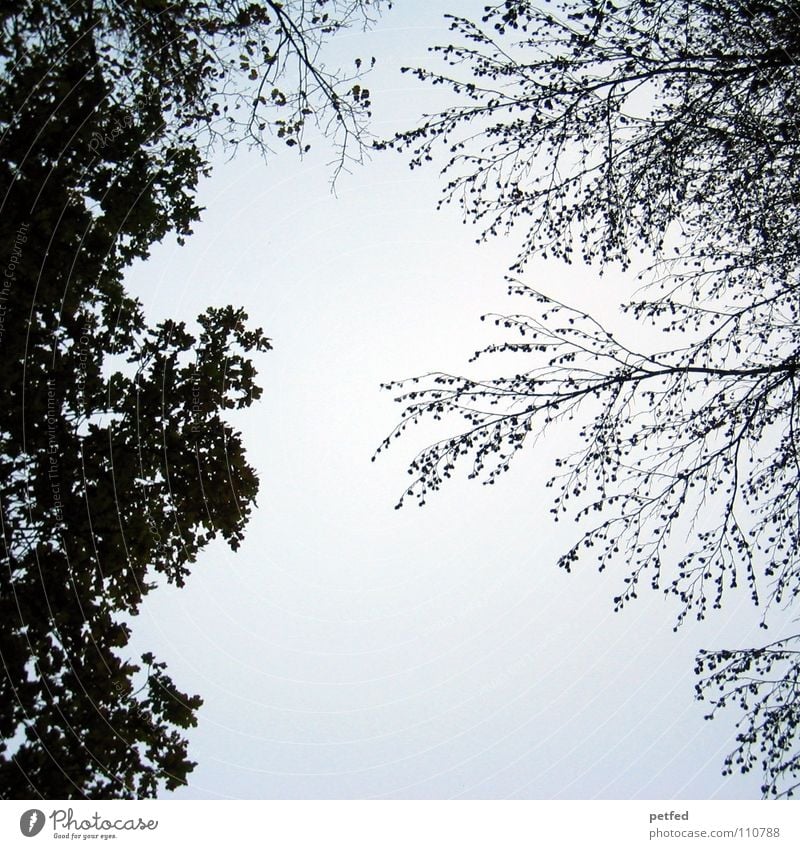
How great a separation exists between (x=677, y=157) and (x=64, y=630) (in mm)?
6615

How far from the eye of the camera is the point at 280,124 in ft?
18.5

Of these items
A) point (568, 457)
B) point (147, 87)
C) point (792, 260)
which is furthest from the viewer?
point (147, 87)

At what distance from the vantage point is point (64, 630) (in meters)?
4.69

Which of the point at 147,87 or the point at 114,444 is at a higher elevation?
the point at 147,87

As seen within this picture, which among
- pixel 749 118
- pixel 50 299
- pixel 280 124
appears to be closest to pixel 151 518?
pixel 50 299

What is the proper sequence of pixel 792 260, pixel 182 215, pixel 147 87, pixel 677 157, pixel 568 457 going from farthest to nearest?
pixel 182 215
pixel 147 87
pixel 677 157
pixel 792 260
pixel 568 457

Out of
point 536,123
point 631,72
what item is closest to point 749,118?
point 631,72
